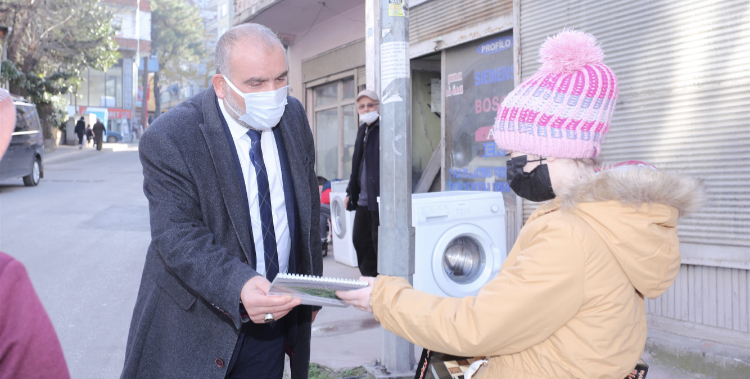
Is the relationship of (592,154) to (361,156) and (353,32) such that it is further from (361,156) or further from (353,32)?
(353,32)

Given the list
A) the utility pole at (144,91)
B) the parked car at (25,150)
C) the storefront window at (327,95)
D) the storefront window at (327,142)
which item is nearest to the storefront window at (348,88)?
the storefront window at (327,95)

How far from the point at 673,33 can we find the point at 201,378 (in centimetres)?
411

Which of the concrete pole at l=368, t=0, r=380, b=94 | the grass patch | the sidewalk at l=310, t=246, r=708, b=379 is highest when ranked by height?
the concrete pole at l=368, t=0, r=380, b=94

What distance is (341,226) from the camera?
8586mm

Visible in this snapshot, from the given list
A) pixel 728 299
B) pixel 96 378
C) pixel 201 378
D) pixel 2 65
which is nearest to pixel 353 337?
pixel 96 378

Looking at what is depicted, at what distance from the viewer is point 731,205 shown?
13.6 feet

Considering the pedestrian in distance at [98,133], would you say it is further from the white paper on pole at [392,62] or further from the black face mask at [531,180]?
the black face mask at [531,180]

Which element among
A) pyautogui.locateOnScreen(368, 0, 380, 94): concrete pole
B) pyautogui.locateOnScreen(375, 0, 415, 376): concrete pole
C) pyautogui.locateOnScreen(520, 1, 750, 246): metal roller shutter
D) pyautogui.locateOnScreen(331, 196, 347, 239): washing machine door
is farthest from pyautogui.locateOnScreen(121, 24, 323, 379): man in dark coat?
pyautogui.locateOnScreen(331, 196, 347, 239): washing machine door

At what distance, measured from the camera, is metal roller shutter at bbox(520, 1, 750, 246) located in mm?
4078

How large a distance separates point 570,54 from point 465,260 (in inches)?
151

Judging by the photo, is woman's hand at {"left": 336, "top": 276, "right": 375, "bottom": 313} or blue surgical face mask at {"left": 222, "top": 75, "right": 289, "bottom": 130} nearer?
woman's hand at {"left": 336, "top": 276, "right": 375, "bottom": 313}

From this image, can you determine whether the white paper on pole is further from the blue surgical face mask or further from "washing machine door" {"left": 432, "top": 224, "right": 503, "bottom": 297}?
"washing machine door" {"left": 432, "top": 224, "right": 503, "bottom": 297}

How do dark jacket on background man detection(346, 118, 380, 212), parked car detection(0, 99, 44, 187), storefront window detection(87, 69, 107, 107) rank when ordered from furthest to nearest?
storefront window detection(87, 69, 107, 107), parked car detection(0, 99, 44, 187), dark jacket on background man detection(346, 118, 380, 212)

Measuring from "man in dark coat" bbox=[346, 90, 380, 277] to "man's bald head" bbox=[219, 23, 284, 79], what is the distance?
4.03 m
